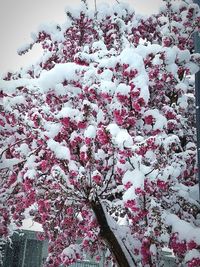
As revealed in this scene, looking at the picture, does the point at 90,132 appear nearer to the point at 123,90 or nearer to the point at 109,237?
the point at 123,90

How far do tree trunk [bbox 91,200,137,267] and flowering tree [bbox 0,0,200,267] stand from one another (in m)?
0.02

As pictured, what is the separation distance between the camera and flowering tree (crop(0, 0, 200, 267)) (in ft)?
15.5

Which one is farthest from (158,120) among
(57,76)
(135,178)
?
(57,76)

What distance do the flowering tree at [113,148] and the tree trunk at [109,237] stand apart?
0.02 metres

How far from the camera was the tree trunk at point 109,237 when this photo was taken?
203 inches

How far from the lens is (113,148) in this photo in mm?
Result: 4824

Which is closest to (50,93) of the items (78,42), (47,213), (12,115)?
(12,115)

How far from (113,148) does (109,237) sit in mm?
1558

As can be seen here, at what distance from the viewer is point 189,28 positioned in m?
7.56

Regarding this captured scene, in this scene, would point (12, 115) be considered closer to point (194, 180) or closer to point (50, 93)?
point (50, 93)

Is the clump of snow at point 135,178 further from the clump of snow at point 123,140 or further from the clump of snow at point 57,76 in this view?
the clump of snow at point 57,76

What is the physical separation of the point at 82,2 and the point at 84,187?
18.2ft

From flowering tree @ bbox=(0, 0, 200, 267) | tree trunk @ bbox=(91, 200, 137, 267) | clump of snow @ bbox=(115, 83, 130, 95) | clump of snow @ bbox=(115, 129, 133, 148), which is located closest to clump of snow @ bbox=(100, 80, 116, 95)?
flowering tree @ bbox=(0, 0, 200, 267)

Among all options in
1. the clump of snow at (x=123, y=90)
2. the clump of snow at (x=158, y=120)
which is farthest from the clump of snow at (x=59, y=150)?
the clump of snow at (x=158, y=120)
